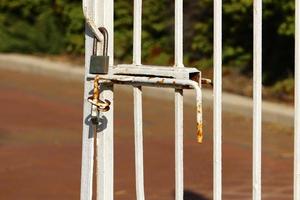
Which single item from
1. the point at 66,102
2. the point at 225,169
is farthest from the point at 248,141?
the point at 66,102

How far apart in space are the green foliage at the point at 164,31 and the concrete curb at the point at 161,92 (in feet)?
1.41

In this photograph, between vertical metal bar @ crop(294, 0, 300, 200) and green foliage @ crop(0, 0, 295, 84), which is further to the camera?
green foliage @ crop(0, 0, 295, 84)

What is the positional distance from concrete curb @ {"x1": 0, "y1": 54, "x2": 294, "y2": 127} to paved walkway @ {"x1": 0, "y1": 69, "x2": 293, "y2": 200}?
0.10 meters

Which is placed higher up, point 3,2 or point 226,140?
point 3,2

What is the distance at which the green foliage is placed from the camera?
1183 cm

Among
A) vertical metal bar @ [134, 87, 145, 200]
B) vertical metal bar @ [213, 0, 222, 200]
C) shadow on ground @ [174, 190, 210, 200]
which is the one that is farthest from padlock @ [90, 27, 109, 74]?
shadow on ground @ [174, 190, 210, 200]

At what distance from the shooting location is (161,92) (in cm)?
1179

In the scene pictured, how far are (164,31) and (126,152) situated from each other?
5.53 metres

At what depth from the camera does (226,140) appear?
947cm

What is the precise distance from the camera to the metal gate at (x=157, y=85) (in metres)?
3.57

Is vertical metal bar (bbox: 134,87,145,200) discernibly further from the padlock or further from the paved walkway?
the paved walkway

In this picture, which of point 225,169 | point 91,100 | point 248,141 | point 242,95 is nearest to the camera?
point 91,100

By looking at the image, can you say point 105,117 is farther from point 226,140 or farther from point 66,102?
point 66,102

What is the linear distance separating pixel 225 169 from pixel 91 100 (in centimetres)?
453
